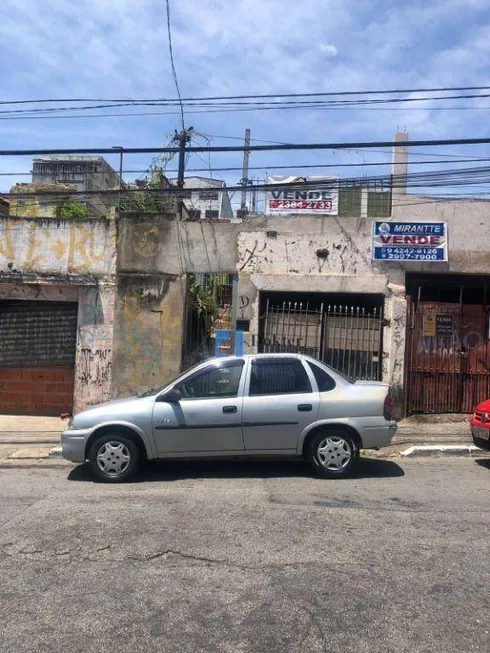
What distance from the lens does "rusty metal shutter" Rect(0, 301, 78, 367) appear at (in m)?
13.0

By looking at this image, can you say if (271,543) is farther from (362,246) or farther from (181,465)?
(362,246)

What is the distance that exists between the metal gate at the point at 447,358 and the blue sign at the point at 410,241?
98cm

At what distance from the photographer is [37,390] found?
13000 mm

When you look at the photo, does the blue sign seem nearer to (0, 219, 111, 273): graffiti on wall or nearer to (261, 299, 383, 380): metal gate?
(261, 299, 383, 380): metal gate

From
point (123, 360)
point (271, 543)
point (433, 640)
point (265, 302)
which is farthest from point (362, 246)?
point (433, 640)

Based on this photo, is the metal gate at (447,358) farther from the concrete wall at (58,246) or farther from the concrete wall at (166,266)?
the concrete wall at (58,246)

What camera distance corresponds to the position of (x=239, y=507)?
6047 mm

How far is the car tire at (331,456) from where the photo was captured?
24.0 feet

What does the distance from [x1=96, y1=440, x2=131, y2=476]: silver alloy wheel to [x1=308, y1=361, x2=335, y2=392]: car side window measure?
8.26ft

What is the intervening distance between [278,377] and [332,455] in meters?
1.17

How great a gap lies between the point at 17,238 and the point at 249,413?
26.0ft

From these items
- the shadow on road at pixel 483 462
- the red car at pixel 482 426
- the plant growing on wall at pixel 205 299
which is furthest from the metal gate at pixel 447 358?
the plant growing on wall at pixel 205 299

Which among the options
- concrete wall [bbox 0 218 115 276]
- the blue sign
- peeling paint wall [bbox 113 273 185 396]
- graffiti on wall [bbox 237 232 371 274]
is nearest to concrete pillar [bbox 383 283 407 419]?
the blue sign

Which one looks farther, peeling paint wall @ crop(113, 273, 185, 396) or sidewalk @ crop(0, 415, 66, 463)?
peeling paint wall @ crop(113, 273, 185, 396)
